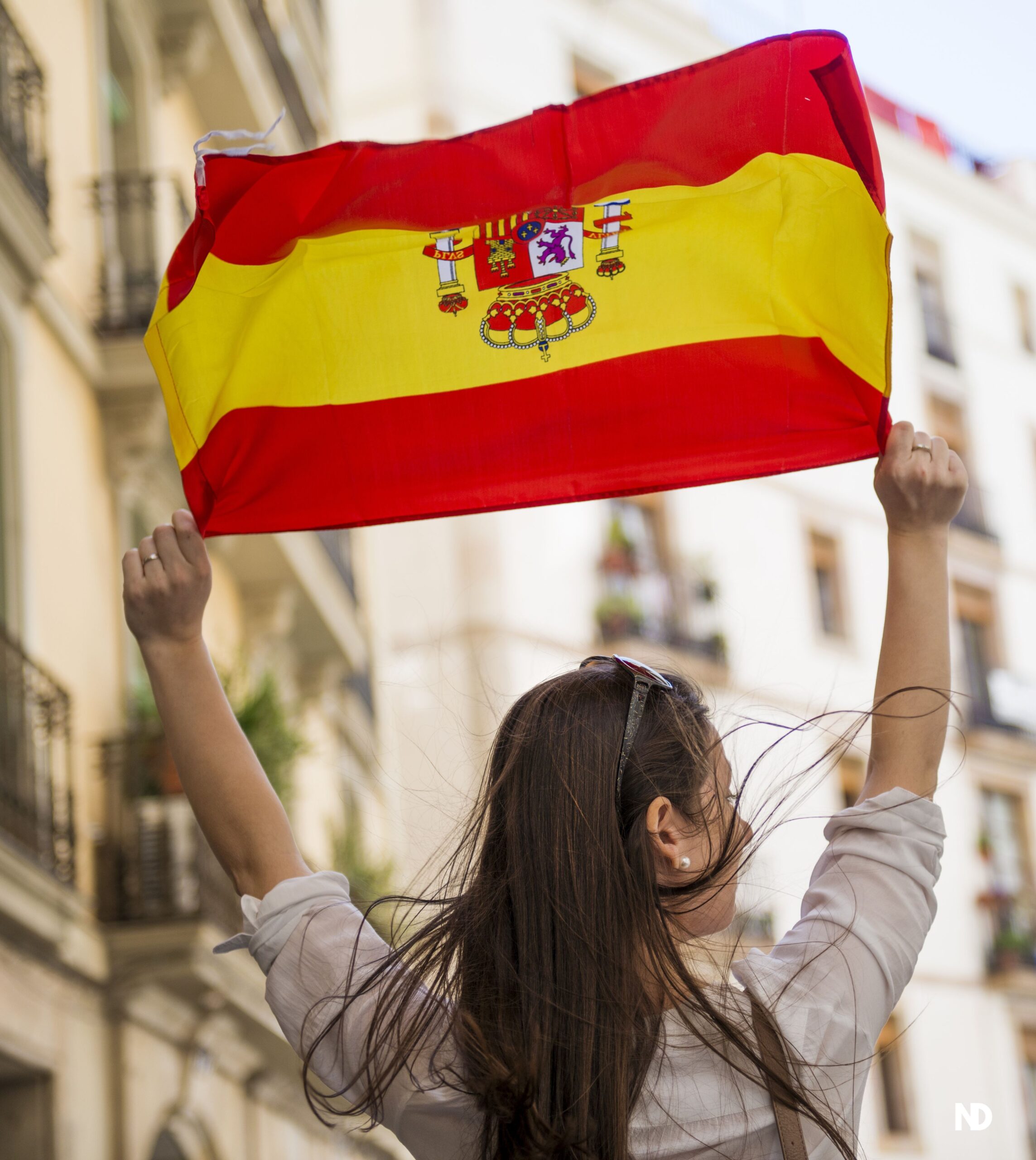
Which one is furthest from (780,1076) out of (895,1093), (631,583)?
(895,1093)

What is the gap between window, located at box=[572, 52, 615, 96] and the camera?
2436cm

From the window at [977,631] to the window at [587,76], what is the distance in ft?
31.2

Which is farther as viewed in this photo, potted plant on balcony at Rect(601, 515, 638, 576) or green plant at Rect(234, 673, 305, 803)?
potted plant on balcony at Rect(601, 515, 638, 576)

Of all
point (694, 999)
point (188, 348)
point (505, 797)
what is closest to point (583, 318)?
point (188, 348)

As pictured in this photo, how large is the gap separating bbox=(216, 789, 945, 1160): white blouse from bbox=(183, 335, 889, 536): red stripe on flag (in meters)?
1.29

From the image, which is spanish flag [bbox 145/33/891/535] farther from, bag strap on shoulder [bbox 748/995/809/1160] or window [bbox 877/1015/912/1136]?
window [bbox 877/1015/912/1136]

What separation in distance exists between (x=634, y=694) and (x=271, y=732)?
908 cm

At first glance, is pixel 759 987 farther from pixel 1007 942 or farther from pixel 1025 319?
pixel 1025 319

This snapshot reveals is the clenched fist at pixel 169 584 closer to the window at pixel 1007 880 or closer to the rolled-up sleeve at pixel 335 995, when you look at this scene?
the rolled-up sleeve at pixel 335 995

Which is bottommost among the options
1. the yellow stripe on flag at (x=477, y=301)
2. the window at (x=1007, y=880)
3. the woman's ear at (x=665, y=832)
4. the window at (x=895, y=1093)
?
the window at (x=895, y=1093)

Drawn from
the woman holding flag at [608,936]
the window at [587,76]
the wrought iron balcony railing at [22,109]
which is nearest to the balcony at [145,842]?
the wrought iron balcony railing at [22,109]

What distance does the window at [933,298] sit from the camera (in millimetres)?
27688

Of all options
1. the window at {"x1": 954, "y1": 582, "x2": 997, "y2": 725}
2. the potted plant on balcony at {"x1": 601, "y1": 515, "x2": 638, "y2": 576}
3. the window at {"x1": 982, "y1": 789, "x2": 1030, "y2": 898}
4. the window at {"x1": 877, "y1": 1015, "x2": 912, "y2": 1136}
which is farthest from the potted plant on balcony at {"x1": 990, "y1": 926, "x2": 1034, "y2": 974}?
the potted plant on balcony at {"x1": 601, "y1": 515, "x2": 638, "y2": 576}

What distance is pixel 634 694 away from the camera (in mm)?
2084
